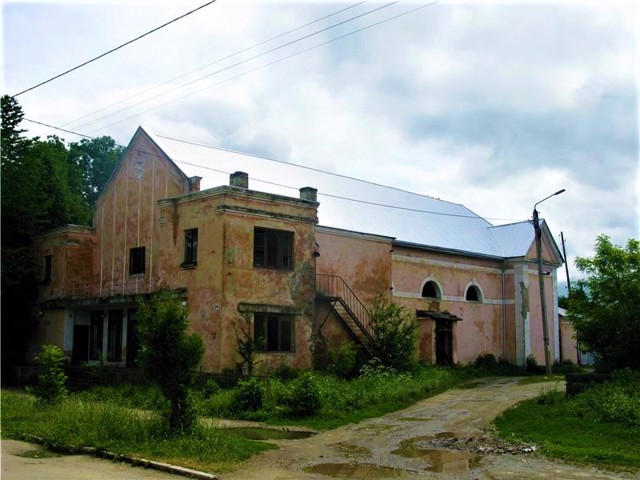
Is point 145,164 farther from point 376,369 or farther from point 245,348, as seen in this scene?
point 376,369

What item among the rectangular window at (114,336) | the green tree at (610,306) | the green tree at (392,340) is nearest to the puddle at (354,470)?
the green tree at (610,306)

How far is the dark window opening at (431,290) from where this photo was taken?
32812 mm

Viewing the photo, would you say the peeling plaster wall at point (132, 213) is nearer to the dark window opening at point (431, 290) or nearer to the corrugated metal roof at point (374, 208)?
the corrugated metal roof at point (374, 208)

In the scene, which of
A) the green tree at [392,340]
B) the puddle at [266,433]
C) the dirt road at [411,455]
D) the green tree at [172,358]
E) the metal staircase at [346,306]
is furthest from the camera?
the metal staircase at [346,306]

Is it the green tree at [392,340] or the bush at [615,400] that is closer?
the bush at [615,400]

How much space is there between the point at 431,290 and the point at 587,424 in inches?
695

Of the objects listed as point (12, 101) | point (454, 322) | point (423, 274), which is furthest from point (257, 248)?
point (12, 101)

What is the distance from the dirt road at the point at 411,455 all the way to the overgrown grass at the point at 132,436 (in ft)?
1.97

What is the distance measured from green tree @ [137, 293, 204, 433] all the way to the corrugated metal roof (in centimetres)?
1326

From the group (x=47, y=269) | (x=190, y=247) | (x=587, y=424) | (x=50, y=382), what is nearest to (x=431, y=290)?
(x=190, y=247)

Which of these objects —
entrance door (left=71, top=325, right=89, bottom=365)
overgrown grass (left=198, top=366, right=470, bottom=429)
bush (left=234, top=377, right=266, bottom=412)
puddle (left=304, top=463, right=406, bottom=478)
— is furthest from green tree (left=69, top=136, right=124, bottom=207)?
puddle (left=304, top=463, right=406, bottom=478)

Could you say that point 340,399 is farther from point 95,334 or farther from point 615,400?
point 95,334

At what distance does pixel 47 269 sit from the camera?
32.2 m

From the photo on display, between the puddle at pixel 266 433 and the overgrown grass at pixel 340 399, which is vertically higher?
the overgrown grass at pixel 340 399
